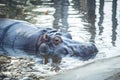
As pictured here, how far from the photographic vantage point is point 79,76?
232 inches

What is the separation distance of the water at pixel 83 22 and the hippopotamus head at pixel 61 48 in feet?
0.73

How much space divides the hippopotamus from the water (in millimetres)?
269

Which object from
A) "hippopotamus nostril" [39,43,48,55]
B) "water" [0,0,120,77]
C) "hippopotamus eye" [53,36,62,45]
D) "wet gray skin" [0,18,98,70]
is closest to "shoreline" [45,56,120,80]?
"water" [0,0,120,77]

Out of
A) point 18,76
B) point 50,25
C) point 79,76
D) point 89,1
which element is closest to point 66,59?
point 18,76

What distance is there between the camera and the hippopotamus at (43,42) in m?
8.49

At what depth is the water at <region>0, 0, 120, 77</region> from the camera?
9.08 meters

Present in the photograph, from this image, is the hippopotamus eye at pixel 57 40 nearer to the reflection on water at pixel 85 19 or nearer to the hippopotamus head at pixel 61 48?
the hippopotamus head at pixel 61 48

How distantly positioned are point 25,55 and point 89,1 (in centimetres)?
974

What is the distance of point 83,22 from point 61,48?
433 centimetres

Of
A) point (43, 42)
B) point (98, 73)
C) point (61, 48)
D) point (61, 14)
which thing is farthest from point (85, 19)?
point (98, 73)

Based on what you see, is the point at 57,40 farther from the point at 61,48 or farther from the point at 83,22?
the point at 83,22

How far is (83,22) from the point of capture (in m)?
12.8

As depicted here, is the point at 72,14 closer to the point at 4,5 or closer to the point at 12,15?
the point at 12,15

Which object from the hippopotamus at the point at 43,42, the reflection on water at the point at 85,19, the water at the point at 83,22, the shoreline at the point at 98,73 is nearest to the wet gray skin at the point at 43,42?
the hippopotamus at the point at 43,42
